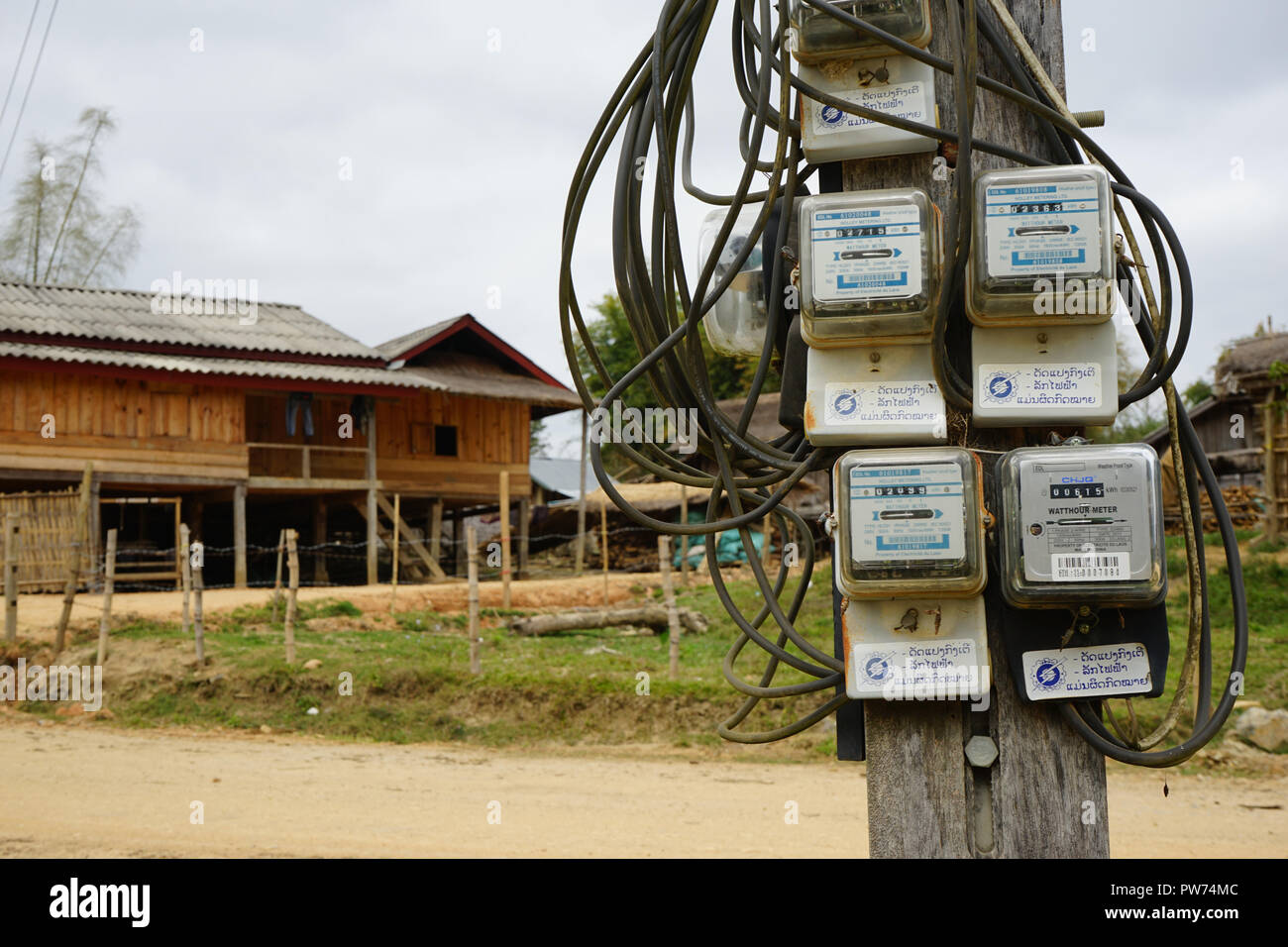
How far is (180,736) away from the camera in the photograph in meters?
10.4

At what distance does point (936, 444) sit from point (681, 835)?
4991mm

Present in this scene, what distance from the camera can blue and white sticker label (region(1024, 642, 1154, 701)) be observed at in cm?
210

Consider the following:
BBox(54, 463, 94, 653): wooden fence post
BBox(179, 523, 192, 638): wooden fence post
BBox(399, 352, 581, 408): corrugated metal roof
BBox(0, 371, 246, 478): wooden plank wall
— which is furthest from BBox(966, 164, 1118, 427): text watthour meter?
BBox(399, 352, 581, 408): corrugated metal roof

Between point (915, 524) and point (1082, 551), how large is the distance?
290 mm

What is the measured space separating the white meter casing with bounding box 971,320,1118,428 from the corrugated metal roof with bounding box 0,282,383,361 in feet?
64.9

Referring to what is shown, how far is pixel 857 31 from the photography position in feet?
7.19

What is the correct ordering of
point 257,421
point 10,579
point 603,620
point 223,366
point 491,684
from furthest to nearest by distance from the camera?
1. point 257,421
2. point 223,366
3. point 603,620
4. point 10,579
5. point 491,684

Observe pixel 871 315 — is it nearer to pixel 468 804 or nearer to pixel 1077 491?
pixel 1077 491

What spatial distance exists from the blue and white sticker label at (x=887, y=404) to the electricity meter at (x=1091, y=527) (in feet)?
0.71

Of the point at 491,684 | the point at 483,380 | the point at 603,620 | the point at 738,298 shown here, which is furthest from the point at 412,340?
the point at 738,298

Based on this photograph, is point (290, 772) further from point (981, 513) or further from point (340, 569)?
point (340, 569)

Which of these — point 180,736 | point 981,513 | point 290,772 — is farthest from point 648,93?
point 180,736

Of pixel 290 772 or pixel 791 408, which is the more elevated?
pixel 791 408

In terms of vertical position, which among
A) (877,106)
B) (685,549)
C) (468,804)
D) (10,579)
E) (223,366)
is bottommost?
(468,804)
